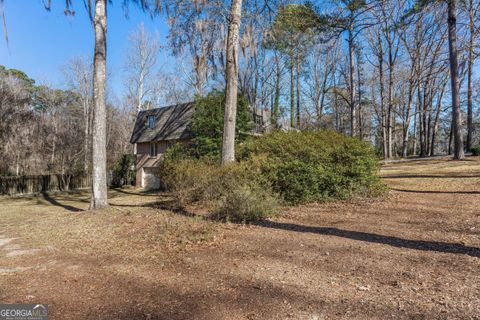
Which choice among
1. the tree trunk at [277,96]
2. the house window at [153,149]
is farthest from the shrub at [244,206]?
the house window at [153,149]

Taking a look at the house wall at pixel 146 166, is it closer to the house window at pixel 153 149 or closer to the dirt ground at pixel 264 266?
the house window at pixel 153 149

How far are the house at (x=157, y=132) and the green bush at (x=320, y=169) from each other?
11.8m

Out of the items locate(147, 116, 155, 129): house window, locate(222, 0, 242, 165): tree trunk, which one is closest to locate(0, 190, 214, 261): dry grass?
locate(222, 0, 242, 165): tree trunk

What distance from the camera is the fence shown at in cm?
1931

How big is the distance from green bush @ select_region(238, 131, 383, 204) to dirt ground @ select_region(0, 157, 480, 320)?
1181 millimetres

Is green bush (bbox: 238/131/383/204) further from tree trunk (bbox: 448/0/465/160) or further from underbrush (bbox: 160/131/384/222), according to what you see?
tree trunk (bbox: 448/0/465/160)

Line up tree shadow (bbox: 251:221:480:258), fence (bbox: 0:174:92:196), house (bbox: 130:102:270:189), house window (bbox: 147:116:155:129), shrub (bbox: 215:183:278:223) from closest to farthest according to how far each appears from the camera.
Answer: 1. tree shadow (bbox: 251:221:480:258)
2. shrub (bbox: 215:183:278:223)
3. fence (bbox: 0:174:92:196)
4. house (bbox: 130:102:270:189)
5. house window (bbox: 147:116:155:129)

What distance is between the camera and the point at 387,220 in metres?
5.75

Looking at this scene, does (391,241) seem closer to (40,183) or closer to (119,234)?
(119,234)

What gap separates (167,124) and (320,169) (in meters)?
16.5

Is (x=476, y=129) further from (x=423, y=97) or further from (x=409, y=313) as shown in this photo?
(x=409, y=313)

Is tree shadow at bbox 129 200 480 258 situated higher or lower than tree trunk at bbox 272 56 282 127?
lower

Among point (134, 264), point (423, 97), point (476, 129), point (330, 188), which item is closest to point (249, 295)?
point (134, 264)

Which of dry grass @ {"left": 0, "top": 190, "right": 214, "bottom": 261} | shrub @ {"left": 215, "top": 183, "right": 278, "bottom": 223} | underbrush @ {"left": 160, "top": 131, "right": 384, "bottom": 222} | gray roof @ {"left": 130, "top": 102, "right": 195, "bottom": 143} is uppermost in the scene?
gray roof @ {"left": 130, "top": 102, "right": 195, "bottom": 143}
